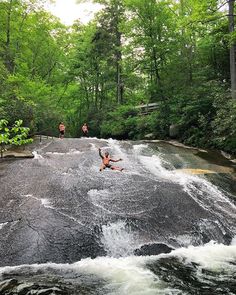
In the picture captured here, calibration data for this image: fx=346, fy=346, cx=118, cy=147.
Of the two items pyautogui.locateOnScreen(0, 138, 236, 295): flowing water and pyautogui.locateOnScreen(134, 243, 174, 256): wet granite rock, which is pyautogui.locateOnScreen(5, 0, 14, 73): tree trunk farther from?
pyautogui.locateOnScreen(134, 243, 174, 256): wet granite rock

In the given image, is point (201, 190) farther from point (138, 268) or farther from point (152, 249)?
point (138, 268)

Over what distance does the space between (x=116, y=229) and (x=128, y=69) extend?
22.2 m

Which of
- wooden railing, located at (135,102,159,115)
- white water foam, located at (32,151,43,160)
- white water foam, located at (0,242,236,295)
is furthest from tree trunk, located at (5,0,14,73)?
white water foam, located at (0,242,236,295)

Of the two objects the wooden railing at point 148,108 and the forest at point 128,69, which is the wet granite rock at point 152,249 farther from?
the wooden railing at point 148,108

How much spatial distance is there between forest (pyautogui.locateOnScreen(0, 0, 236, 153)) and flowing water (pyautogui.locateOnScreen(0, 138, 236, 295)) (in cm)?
555

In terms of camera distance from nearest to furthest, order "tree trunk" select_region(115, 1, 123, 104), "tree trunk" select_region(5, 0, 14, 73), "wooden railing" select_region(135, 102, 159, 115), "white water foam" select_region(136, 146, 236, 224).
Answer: "white water foam" select_region(136, 146, 236, 224), "tree trunk" select_region(5, 0, 14, 73), "wooden railing" select_region(135, 102, 159, 115), "tree trunk" select_region(115, 1, 123, 104)

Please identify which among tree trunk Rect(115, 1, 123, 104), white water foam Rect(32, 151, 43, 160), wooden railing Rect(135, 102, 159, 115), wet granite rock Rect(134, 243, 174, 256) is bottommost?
wet granite rock Rect(134, 243, 174, 256)

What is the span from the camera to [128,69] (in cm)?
3022

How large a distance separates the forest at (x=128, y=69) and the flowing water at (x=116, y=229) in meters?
5.55

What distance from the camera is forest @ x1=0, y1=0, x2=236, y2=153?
21.8 m

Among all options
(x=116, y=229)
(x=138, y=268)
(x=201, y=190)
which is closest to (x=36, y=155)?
(x=201, y=190)

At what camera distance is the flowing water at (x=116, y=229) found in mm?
7383

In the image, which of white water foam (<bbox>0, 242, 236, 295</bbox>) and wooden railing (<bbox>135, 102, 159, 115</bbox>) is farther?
wooden railing (<bbox>135, 102, 159, 115</bbox>)

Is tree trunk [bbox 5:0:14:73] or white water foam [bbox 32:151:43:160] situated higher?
tree trunk [bbox 5:0:14:73]
